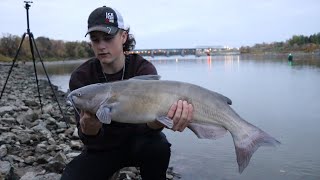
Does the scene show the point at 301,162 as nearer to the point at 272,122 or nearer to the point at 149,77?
the point at 272,122

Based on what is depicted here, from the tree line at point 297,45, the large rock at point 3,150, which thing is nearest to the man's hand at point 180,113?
the large rock at point 3,150

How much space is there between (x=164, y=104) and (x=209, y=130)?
0.51 meters

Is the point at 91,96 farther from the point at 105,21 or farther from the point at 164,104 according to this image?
the point at 105,21

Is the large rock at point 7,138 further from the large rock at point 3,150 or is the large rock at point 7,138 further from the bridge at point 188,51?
the bridge at point 188,51

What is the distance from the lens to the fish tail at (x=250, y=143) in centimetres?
343

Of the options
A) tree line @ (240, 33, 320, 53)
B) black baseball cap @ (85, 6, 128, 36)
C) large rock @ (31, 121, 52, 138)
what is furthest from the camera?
tree line @ (240, 33, 320, 53)

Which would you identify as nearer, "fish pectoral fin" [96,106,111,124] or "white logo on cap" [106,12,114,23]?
"fish pectoral fin" [96,106,111,124]

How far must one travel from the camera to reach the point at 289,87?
2302 centimetres

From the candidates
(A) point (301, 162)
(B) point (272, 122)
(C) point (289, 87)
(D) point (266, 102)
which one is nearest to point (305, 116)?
(B) point (272, 122)

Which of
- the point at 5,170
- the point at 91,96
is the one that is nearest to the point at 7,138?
the point at 5,170

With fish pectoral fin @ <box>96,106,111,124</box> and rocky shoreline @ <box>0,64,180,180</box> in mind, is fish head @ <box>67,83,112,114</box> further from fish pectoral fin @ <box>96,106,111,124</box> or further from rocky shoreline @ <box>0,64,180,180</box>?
rocky shoreline @ <box>0,64,180,180</box>

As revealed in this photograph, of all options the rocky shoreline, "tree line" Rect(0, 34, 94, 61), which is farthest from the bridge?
the rocky shoreline

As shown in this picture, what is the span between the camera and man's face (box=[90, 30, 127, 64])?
13.4ft

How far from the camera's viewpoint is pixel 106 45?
409 cm
